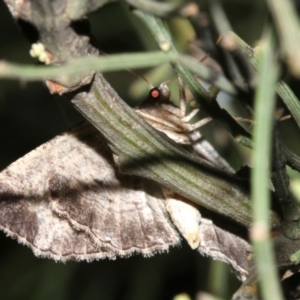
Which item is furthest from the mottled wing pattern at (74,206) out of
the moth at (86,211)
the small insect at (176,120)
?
the small insect at (176,120)

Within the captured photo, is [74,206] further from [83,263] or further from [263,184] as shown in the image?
[263,184]

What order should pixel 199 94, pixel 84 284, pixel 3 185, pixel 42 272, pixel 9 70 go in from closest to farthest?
pixel 9 70 < pixel 199 94 < pixel 3 185 < pixel 42 272 < pixel 84 284

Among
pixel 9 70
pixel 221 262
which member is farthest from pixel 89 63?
pixel 221 262

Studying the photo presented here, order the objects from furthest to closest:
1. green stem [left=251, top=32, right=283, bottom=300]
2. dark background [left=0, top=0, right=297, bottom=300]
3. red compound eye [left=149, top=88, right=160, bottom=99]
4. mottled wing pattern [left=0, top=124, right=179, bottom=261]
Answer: dark background [left=0, top=0, right=297, bottom=300] → red compound eye [left=149, top=88, right=160, bottom=99] → mottled wing pattern [left=0, top=124, right=179, bottom=261] → green stem [left=251, top=32, right=283, bottom=300]

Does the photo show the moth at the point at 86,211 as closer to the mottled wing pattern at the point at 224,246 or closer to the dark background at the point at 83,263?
the mottled wing pattern at the point at 224,246

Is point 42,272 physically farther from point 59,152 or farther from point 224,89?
point 224,89

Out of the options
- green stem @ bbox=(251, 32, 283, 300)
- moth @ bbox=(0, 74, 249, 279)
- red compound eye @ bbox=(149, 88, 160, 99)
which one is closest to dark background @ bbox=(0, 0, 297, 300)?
red compound eye @ bbox=(149, 88, 160, 99)

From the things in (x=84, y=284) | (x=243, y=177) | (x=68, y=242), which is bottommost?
(x=84, y=284)

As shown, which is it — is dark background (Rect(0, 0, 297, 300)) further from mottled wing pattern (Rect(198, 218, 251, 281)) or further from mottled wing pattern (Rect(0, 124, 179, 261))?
mottled wing pattern (Rect(0, 124, 179, 261))
